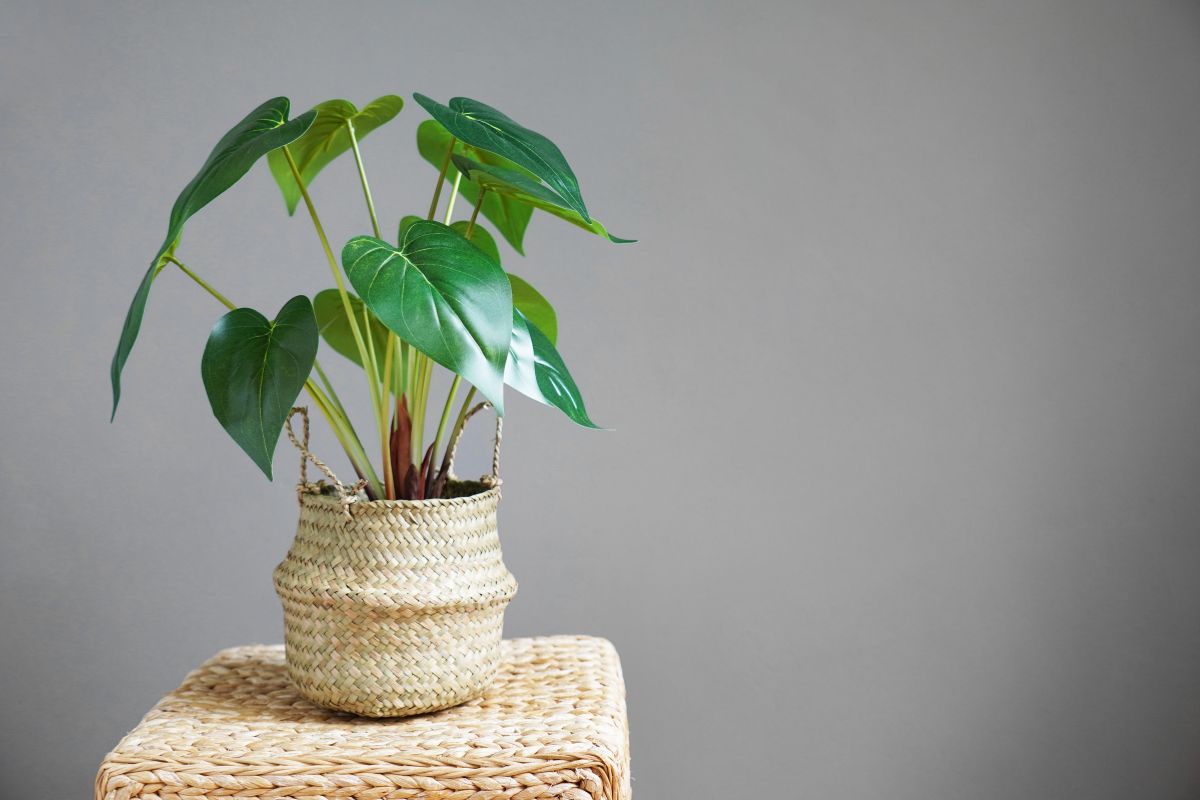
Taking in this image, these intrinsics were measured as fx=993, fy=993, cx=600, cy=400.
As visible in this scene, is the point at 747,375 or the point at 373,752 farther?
the point at 747,375

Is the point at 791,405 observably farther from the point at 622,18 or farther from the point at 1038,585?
the point at 622,18

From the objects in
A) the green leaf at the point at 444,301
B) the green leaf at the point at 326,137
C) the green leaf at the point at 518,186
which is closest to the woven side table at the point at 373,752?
the green leaf at the point at 444,301

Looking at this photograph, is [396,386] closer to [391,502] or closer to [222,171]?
[391,502]

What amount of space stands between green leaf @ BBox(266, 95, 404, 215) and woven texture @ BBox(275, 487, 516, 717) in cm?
37

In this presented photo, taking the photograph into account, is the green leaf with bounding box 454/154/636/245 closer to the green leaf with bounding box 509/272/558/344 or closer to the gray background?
the green leaf with bounding box 509/272/558/344

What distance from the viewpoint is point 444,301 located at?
2.50ft

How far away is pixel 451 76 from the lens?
146 centimetres

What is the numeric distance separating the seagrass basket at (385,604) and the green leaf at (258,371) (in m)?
0.10

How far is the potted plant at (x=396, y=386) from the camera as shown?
76cm

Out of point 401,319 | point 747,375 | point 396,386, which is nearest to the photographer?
point 401,319

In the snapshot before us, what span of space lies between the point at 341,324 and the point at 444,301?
0.37m

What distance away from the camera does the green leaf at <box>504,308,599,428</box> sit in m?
0.82

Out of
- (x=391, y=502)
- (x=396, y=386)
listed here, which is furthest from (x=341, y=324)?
(x=391, y=502)

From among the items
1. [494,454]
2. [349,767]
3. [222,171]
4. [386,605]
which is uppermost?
[222,171]
